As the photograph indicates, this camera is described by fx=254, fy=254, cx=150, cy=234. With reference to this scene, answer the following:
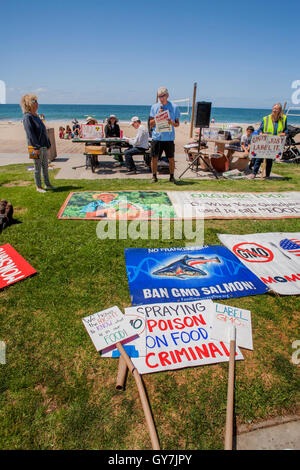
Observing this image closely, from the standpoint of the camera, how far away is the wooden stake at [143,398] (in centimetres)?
162

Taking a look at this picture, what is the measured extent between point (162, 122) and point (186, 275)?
448 cm

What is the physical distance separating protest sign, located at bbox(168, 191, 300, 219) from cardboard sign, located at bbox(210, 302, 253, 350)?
2541 mm

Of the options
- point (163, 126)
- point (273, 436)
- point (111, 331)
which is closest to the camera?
point (273, 436)

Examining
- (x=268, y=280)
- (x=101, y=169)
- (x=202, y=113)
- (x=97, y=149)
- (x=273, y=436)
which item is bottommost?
(x=273, y=436)

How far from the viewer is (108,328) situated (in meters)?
2.41

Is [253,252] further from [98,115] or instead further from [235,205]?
[98,115]

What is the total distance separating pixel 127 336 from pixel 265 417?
1214 mm

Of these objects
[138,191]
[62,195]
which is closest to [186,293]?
[138,191]

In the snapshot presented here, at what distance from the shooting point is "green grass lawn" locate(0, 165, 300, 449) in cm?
172

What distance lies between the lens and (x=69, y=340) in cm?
235

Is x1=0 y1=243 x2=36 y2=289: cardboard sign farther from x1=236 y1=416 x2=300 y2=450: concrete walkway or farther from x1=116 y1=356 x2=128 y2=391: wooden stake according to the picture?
x1=236 y1=416 x2=300 y2=450: concrete walkway

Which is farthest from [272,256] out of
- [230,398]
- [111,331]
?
[111,331]

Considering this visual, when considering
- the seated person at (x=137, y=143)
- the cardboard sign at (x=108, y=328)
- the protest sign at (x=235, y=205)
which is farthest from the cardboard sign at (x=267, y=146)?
the cardboard sign at (x=108, y=328)

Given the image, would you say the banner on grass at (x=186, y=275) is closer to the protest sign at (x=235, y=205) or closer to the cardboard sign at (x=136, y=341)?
the cardboard sign at (x=136, y=341)
